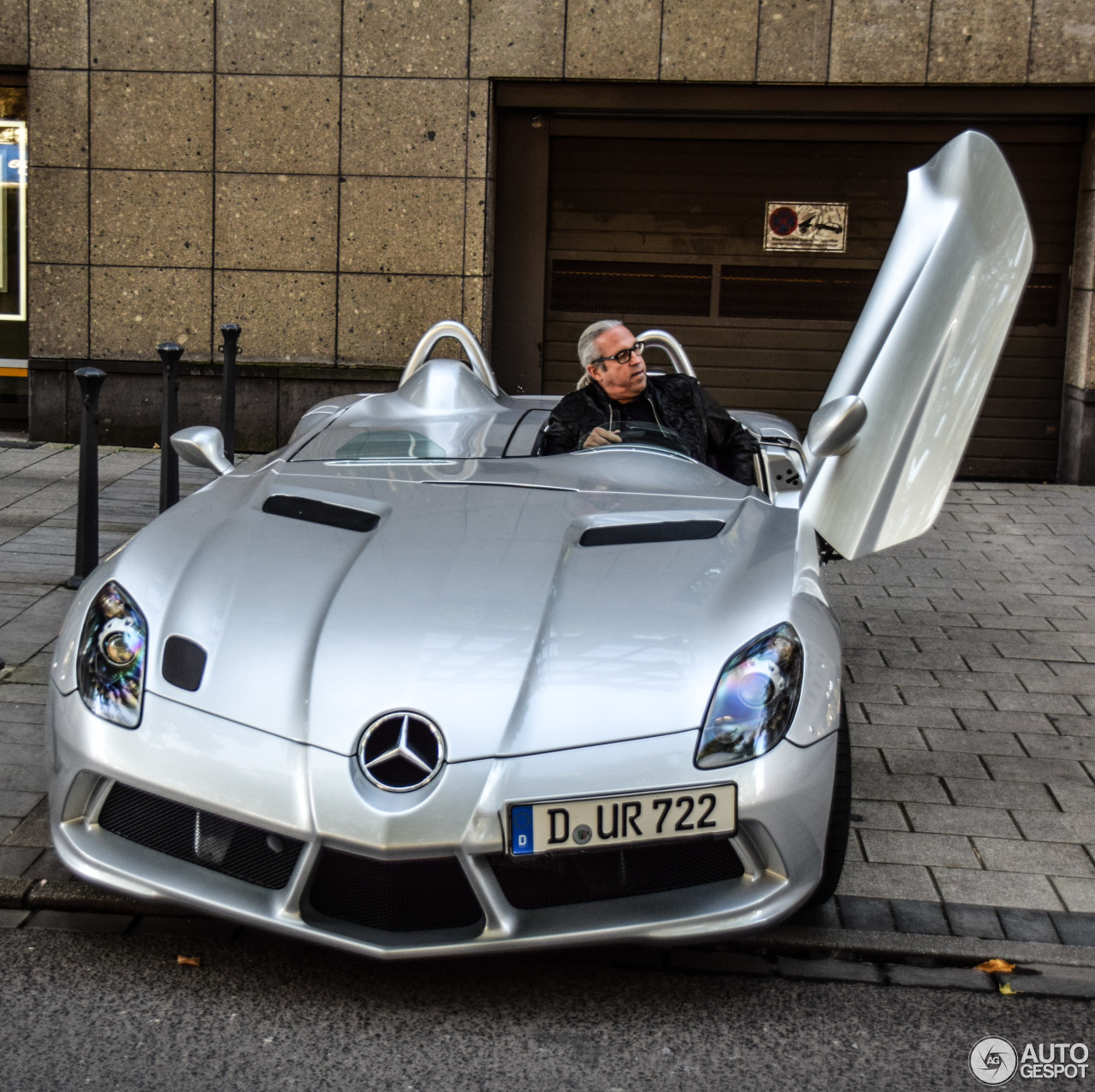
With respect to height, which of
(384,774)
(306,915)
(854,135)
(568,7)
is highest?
(568,7)

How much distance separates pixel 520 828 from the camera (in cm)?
263

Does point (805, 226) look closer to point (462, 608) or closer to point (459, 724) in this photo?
point (462, 608)

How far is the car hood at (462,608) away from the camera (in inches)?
108

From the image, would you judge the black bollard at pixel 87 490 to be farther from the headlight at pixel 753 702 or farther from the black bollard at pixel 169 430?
the headlight at pixel 753 702

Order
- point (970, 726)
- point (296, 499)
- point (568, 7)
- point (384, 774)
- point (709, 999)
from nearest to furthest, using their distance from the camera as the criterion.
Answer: point (384, 774) < point (709, 999) < point (296, 499) < point (970, 726) < point (568, 7)

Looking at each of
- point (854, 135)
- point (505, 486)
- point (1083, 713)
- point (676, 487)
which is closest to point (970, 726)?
point (1083, 713)

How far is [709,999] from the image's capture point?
2.92m

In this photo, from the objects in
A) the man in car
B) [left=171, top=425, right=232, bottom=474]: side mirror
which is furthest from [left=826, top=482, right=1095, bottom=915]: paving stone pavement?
[left=171, top=425, right=232, bottom=474]: side mirror

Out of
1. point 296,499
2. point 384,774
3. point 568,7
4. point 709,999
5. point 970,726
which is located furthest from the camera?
point 568,7

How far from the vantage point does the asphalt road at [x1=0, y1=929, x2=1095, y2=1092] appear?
2.61 meters

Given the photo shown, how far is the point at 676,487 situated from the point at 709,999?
1.42m

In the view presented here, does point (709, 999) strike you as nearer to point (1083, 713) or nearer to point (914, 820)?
point (914, 820)

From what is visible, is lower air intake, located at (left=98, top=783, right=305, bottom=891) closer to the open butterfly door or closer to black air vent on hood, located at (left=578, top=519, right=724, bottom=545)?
black air vent on hood, located at (left=578, top=519, right=724, bottom=545)

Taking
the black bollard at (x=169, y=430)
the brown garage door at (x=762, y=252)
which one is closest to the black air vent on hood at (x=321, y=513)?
the black bollard at (x=169, y=430)
